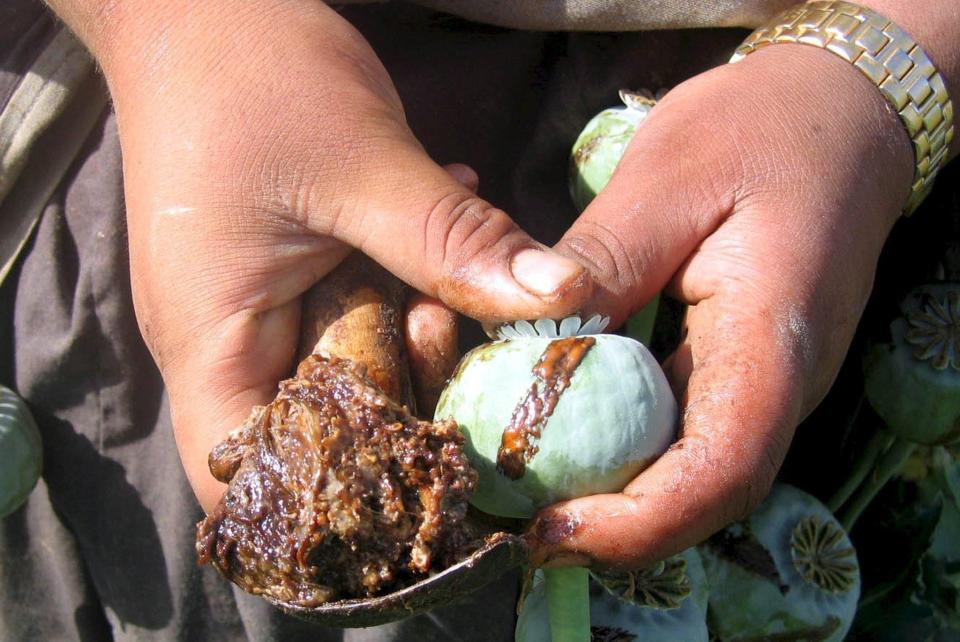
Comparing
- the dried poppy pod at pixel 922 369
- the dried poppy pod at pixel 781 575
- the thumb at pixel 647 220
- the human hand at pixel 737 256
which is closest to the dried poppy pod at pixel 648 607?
the dried poppy pod at pixel 781 575

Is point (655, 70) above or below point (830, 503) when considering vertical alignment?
above

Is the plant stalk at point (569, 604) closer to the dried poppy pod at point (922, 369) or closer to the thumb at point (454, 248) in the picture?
the thumb at point (454, 248)

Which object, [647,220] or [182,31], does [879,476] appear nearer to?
[647,220]

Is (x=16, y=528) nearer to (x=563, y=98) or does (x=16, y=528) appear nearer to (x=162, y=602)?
(x=162, y=602)

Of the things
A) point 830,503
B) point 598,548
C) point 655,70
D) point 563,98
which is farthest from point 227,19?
point 830,503

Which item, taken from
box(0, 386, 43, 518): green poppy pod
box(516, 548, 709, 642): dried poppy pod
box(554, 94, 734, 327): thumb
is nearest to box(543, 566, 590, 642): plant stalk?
box(516, 548, 709, 642): dried poppy pod

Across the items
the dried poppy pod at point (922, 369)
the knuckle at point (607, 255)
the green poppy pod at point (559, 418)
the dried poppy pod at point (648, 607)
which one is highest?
the knuckle at point (607, 255)
